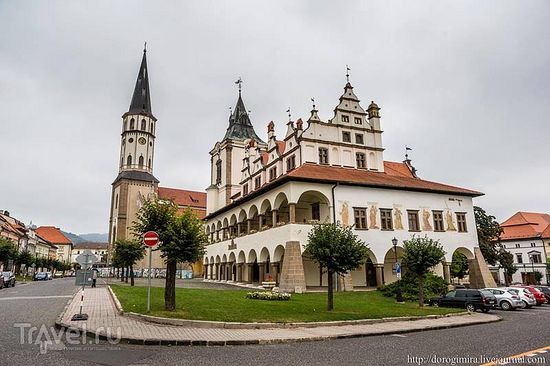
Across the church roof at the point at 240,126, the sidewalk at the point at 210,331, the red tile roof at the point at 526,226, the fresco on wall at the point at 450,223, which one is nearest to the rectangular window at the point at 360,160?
the fresco on wall at the point at 450,223

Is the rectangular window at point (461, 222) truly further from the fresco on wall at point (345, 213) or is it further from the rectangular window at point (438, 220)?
the fresco on wall at point (345, 213)

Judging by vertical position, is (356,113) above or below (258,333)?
above

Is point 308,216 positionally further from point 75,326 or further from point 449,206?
point 75,326

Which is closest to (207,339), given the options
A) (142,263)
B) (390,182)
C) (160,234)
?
(160,234)

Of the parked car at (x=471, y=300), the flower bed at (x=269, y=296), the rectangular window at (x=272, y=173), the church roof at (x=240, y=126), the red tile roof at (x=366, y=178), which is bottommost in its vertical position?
the parked car at (x=471, y=300)

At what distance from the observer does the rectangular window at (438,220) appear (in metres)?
35.5

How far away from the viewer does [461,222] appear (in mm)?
36594

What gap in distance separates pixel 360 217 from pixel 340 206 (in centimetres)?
217

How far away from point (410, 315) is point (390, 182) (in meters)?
19.1

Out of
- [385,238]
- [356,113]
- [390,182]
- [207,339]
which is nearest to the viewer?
[207,339]

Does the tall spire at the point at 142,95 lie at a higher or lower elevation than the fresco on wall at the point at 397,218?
higher

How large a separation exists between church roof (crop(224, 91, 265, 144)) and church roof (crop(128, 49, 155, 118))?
1153 inches

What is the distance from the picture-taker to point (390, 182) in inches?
1377

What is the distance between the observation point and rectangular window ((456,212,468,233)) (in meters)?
A: 36.4
